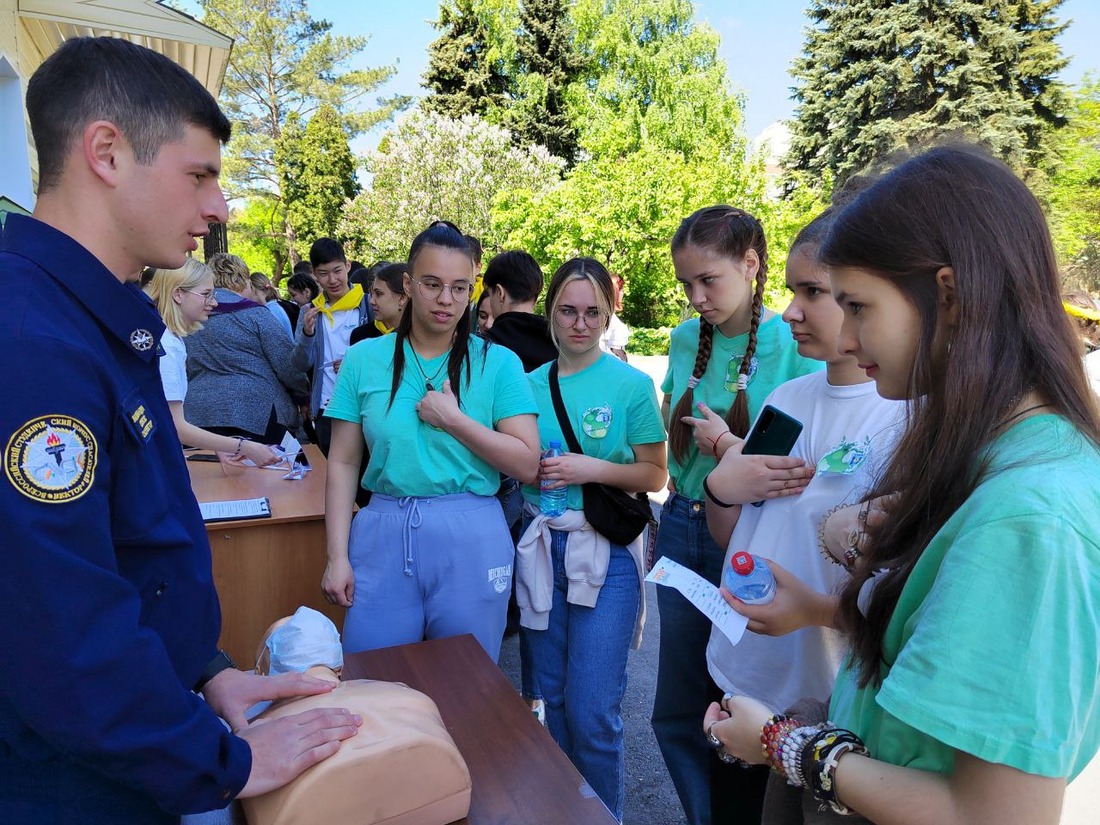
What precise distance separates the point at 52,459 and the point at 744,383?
1815 mm

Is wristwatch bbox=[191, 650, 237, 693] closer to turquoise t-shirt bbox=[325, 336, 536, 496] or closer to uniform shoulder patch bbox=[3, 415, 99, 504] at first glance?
uniform shoulder patch bbox=[3, 415, 99, 504]

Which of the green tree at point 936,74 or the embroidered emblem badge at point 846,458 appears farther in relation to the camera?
the green tree at point 936,74

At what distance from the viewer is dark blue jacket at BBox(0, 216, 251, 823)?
783mm

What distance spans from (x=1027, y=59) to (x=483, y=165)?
56.2 ft

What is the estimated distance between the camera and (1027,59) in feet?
69.8

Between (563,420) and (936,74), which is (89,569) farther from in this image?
(936,74)

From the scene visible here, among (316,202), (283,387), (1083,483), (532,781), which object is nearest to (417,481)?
(532,781)

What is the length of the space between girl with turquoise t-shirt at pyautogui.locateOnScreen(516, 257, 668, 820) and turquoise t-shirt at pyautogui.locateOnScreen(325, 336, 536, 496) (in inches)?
9.7

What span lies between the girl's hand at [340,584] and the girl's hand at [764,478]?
1.16 m

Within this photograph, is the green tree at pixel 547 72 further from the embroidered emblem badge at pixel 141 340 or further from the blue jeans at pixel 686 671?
the embroidered emblem badge at pixel 141 340

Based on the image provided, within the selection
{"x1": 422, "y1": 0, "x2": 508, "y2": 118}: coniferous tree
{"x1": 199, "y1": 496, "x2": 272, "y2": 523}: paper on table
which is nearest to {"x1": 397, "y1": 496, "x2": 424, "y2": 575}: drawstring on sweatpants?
{"x1": 199, "y1": 496, "x2": 272, "y2": 523}: paper on table

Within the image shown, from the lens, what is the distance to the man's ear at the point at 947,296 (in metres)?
0.87

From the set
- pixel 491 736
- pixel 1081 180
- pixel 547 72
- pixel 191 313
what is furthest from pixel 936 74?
pixel 491 736

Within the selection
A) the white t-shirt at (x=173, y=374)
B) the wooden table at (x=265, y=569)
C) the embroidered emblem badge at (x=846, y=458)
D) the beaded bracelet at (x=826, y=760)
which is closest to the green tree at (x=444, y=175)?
the white t-shirt at (x=173, y=374)
